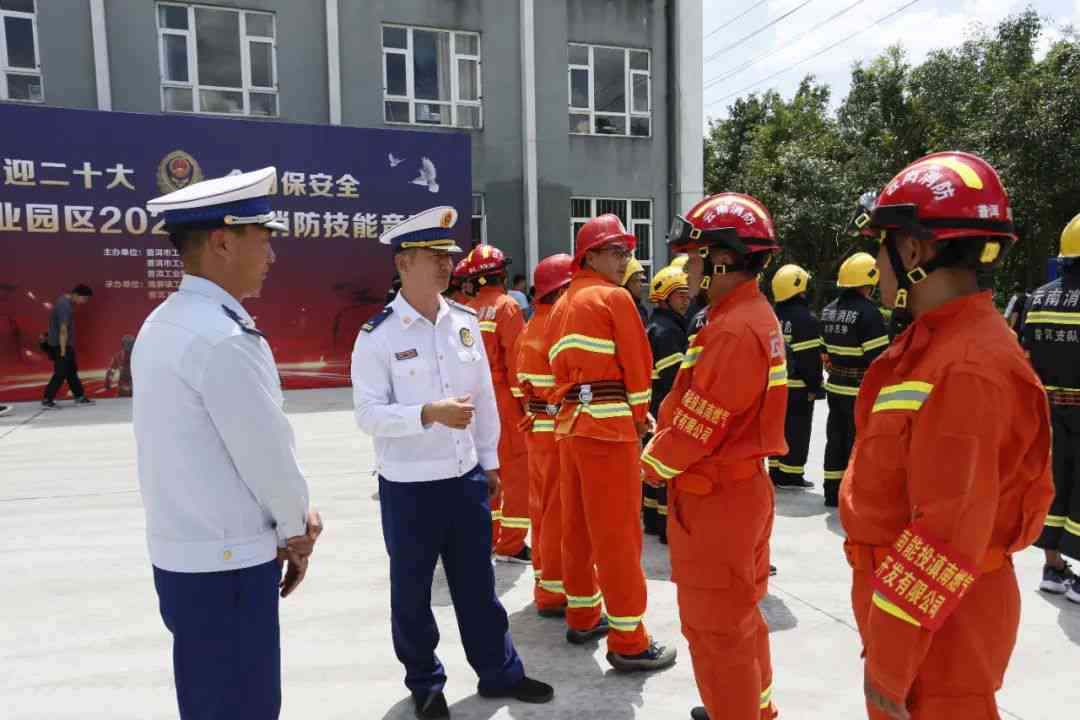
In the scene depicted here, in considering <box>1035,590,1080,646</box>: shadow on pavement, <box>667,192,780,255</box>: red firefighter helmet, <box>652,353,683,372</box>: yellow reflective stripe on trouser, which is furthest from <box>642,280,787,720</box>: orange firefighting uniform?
<box>652,353,683,372</box>: yellow reflective stripe on trouser

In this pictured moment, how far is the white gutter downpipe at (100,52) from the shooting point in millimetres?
15023

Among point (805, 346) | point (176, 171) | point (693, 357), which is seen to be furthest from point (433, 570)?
point (176, 171)

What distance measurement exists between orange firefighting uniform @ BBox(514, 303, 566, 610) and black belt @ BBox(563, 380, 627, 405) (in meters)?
0.33

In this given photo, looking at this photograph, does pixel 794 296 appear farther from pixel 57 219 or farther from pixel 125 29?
pixel 125 29

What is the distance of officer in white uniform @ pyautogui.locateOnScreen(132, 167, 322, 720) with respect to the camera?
224 cm

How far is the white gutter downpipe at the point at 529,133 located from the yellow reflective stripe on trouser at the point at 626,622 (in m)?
14.5

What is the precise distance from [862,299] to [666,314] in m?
2.09

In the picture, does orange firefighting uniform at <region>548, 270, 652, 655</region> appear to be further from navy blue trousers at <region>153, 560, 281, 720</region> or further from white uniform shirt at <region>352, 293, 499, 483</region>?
navy blue trousers at <region>153, 560, 281, 720</region>

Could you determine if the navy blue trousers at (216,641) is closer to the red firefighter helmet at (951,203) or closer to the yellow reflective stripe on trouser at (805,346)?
the red firefighter helmet at (951,203)

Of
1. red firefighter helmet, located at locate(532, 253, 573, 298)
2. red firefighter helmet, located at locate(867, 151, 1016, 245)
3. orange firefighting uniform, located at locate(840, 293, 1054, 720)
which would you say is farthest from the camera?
red firefighter helmet, located at locate(532, 253, 573, 298)

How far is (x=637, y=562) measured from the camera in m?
3.85

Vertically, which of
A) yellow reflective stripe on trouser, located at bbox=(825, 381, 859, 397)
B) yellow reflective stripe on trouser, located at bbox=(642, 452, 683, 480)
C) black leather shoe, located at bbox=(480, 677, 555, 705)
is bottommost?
black leather shoe, located at bbox=(480, 677, 555, 705)

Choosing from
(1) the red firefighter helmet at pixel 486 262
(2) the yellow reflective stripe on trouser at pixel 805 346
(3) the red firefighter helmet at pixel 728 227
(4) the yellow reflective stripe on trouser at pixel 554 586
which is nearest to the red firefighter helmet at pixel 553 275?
(1) the red firefighter helmet at pixel 486 262

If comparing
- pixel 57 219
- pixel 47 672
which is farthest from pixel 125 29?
pixel 47 672
